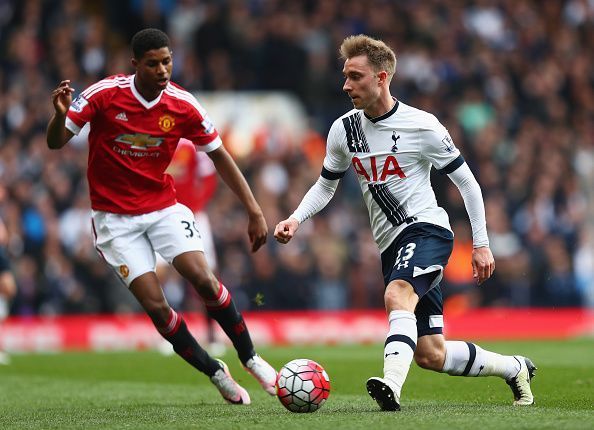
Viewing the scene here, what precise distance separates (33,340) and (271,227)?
4.07 meters

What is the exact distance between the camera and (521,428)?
19.3ft

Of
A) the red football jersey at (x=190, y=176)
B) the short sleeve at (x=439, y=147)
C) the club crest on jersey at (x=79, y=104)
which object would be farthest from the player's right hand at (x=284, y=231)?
the red football jersey at (x=190, y=176)

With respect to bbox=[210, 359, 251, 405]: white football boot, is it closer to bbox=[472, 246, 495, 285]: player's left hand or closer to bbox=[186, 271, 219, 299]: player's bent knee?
Result: bbox=[186, 271, 219, 299]: player's bent knee

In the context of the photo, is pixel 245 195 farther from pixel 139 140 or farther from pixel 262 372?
pixel 262 372

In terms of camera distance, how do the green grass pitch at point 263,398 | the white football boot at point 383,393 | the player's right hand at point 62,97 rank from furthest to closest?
1. the player's right hand at point 62,97
2. the white football boot at point 383,393
3. the green grass pitch at point 263,398

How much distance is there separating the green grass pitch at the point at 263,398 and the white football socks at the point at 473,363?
0.22 m

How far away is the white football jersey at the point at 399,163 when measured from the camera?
740 centimetres

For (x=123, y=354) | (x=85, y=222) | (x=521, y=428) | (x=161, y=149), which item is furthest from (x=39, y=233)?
(x=521, y=428)

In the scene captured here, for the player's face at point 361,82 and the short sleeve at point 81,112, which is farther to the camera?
the short sleeve at point 81,112

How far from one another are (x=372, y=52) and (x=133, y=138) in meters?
1.78

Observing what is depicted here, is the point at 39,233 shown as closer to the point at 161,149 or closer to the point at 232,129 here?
the point at 232,129

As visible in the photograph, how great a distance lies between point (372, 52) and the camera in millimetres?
7438

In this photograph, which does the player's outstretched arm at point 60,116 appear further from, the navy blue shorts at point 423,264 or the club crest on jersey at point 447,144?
the club crest on jersey at point 447,144

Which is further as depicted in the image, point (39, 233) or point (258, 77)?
point (258, 77)
